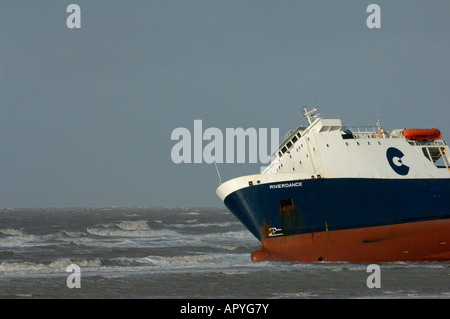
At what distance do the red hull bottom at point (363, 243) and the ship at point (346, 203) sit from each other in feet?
0.18

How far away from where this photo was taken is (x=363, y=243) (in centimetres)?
2852

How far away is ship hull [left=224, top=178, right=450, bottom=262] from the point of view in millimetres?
28438

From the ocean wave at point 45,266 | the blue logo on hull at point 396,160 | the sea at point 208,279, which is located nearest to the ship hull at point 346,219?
the blue logo on hull at point 396,160

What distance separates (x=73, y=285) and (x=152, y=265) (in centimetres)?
970

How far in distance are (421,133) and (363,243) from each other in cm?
820

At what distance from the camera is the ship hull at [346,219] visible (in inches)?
1120

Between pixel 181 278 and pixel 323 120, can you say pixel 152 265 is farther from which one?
pixel 323 120

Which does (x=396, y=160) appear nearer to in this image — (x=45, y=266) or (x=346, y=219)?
(x=346, y=219)

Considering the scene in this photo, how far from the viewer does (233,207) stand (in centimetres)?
3066

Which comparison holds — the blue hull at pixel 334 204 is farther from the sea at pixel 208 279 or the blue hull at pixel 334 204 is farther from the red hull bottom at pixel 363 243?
the sea at pixel 208 279

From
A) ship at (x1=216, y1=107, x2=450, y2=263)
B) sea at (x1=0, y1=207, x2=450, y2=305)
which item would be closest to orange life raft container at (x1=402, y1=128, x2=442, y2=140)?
ship at (x1=216, y1=107, x2=450, y2=263)

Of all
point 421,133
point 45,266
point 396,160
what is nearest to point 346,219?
point 396,160

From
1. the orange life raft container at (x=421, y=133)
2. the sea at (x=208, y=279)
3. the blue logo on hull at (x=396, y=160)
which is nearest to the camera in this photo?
the sea at (x=208, y=279)
